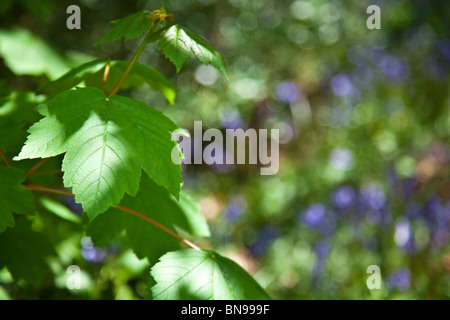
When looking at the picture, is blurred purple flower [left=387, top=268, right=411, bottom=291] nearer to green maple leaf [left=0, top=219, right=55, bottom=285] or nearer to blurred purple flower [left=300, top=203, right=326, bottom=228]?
blurred purple flower [left=300, top=203, right=326, bottom=228]

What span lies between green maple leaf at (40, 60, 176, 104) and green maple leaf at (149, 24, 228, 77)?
0.27 metres

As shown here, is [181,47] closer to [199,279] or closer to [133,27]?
[133,27]

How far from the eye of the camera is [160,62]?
3.45 m

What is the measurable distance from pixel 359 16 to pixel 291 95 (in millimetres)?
910

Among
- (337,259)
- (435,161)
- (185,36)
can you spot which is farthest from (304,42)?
(185,36)

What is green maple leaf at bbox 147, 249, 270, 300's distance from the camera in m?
0.86

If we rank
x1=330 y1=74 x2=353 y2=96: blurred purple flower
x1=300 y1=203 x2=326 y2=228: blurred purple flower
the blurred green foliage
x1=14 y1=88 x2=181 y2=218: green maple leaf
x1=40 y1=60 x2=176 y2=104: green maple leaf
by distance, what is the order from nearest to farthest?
x1=14 y1=88 x2=181 y2=218: green maple leaf < x1=40 y1=60 x2=176 y2=104: green maple leaf < the blurred green foliage < x1=300 y1=203 x2=326 y2=228: blurred purple flower < x1=330 y1=74 x2=353 y2=96: blurred purple flower

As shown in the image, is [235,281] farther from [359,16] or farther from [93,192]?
[359,16]

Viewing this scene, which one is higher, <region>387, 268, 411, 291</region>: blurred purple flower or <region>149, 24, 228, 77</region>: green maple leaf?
<region>149, 24, 228, 77</region>: green maple leaf

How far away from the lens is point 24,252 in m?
1.09

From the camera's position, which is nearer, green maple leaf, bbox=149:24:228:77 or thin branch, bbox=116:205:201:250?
green maple leaf, bbox=149:24:228:77

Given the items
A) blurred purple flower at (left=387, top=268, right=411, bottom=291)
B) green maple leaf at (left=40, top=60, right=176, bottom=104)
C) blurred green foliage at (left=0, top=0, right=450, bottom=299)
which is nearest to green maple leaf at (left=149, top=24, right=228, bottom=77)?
green maple leaf at (left=40, top=60, right=176, bottom=104)

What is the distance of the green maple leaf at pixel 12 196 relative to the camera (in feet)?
2.82

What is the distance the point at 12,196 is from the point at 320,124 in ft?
10.5
